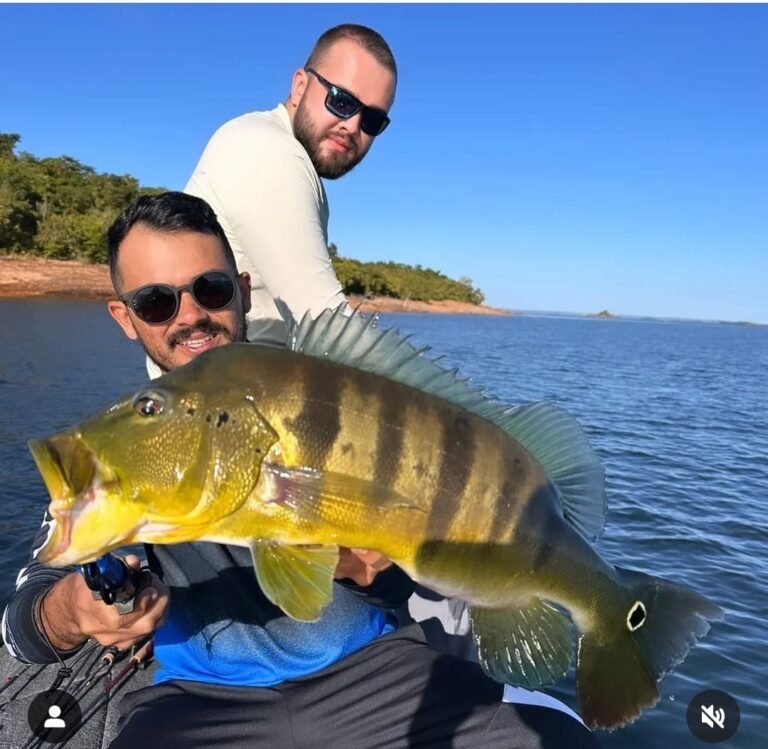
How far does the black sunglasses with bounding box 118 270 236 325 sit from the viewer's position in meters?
2.87

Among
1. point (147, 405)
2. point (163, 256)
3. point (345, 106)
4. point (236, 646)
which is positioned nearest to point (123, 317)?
point (163, 256)

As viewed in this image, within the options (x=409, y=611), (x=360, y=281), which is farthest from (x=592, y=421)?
(x=360, y=281)

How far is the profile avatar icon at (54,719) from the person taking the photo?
3873 mm

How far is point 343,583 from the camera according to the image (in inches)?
110

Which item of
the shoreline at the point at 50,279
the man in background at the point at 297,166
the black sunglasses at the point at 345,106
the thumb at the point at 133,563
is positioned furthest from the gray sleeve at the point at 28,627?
the shoreline at the point at 50,279

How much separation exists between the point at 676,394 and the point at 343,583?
81.9ft

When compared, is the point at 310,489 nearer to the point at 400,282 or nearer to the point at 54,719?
the point at 54,719

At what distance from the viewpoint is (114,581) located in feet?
7.05

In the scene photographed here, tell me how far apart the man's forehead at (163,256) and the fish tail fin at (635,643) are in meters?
2.14

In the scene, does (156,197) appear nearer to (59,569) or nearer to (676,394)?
(59,569)

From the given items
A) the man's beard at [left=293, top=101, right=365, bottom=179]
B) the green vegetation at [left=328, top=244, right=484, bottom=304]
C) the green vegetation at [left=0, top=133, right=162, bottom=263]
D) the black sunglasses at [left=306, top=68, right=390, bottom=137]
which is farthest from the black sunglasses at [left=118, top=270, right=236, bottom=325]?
the green vegetation at [left=328, top=244, right=484, bottom=304]

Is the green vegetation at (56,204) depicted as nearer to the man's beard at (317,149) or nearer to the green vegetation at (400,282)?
the green vegetation at (400,282)

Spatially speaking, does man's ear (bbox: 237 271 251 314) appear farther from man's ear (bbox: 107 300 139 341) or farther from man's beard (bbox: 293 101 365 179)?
man's beard (bbox: 293 101 365 179)

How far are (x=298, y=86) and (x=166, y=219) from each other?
1487 mm
